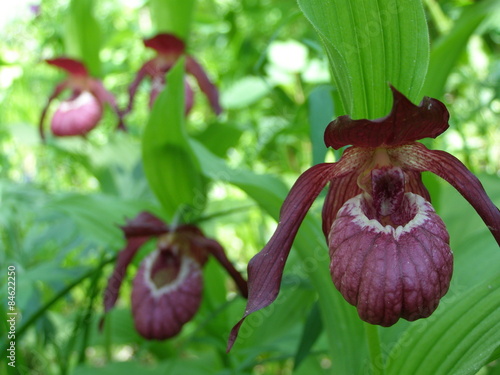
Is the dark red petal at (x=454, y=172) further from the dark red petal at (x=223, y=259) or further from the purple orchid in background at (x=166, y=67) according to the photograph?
the purple orchid in background at (x=166, y=67)

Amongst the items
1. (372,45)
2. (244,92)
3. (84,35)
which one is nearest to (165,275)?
(372,45)

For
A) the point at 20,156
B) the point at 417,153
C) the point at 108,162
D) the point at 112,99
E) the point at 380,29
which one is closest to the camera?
the point at 380,29

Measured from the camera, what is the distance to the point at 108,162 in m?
2.35

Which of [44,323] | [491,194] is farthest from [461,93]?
[44,323]

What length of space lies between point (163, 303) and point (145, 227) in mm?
217

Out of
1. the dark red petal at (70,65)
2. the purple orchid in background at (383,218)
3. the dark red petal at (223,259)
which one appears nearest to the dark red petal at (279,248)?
the purple orchid in background at (383,218)

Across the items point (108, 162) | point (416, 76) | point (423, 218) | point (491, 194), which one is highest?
point (416, 76)

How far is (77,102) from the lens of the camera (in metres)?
2.48

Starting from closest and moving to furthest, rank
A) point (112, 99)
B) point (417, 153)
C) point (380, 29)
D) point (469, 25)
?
1. point (380, 29)
2. point (417, 153)
3. point (469, 25)
4. point (112, 99)

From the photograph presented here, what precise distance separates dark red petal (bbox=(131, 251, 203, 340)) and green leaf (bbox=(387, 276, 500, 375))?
2.02ft

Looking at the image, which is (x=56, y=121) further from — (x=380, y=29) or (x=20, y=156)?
(x=380, y=29)

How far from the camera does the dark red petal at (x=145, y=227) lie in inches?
53.7

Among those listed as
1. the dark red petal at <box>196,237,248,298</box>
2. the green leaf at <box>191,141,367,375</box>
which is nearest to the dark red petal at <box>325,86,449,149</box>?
the green leaf at <box>191,141,367,375</box>

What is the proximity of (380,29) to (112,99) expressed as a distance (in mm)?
1964
